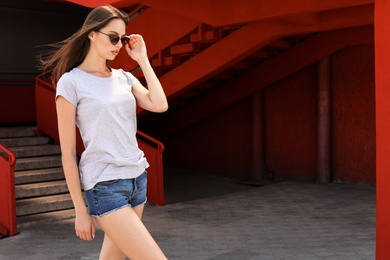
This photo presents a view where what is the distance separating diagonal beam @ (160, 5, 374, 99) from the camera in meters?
8.36

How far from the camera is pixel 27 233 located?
24.5 feet

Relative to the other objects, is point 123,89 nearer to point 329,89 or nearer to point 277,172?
point 329,89

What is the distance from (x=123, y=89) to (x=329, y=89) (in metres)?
8.92

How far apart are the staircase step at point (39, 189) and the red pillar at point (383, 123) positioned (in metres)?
5.82

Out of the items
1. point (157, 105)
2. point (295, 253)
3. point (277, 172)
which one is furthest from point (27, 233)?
point (277, 172)

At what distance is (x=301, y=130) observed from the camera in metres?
12.0

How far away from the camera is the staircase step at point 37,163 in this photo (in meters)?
9.42

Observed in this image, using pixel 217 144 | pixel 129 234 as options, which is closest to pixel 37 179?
pixel 217 144

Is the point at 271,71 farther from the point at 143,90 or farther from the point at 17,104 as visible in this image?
the point at 143,90

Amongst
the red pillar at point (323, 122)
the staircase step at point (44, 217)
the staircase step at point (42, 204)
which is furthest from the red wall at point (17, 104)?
the red pillar at point (323, 122)

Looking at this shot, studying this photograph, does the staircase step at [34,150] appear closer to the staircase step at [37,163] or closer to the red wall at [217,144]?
the staircase step at [37,163]

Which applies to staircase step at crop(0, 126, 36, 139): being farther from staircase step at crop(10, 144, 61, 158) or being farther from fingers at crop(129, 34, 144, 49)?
fingers at crop(129, 34, 144, 49)

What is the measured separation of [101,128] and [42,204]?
6.11 metres

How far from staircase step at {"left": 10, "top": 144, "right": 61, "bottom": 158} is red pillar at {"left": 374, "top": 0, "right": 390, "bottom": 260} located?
699 centimetres
